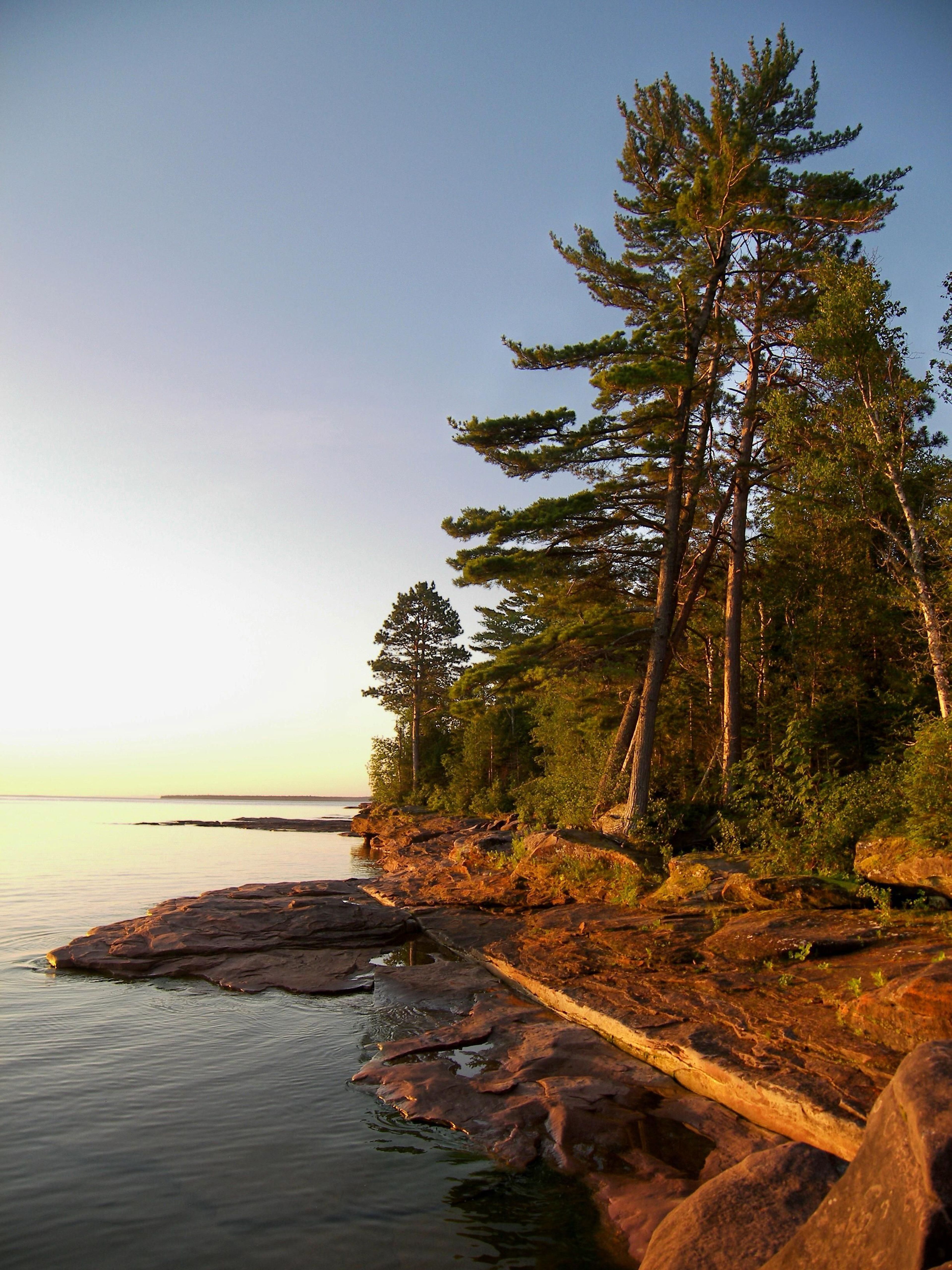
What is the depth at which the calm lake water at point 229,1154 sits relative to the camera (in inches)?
194

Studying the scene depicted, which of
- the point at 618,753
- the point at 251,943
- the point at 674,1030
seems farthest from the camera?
the point at 618,753

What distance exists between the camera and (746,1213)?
14.3 ft

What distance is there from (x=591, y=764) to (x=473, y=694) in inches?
261

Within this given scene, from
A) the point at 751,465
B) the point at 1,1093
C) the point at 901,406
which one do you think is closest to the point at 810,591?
the point at 751,465

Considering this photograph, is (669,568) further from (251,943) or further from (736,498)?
(251,943)

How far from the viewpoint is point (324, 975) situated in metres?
12.4

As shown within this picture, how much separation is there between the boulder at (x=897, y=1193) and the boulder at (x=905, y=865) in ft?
24.8

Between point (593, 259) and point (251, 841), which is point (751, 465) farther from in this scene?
point (251, 841)

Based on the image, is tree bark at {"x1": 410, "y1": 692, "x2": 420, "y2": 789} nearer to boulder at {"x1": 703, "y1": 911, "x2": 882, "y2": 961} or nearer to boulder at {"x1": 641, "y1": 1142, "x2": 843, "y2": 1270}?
boulder at {"x1": 703, "y1": 911, "x2": 882, "y2": 961}

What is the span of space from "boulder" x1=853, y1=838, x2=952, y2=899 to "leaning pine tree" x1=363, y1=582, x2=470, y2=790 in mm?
43412

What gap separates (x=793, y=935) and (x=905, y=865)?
7.59ft

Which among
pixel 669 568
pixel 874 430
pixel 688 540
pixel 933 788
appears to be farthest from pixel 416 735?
pixel 933 788

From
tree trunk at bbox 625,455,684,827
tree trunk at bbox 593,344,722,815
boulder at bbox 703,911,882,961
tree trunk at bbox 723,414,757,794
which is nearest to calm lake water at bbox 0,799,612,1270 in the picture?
boulder at bbox 703,911,882,961

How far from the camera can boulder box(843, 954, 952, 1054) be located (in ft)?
21.0
